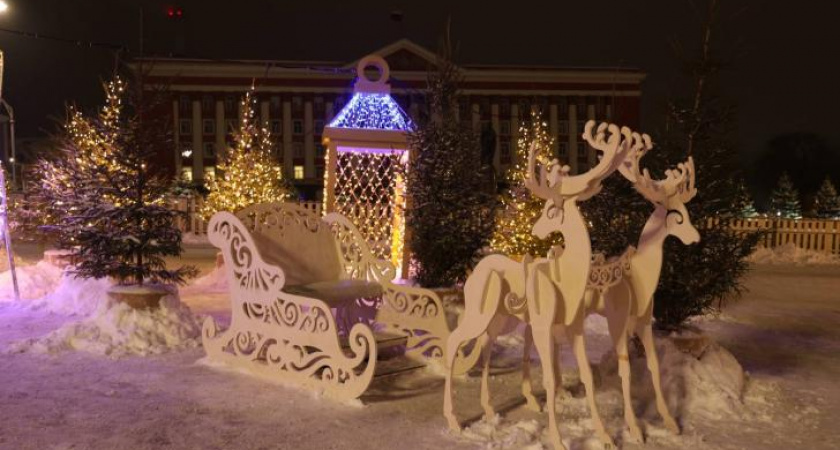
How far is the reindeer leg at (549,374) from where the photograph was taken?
4.48 m

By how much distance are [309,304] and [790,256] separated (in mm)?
17522

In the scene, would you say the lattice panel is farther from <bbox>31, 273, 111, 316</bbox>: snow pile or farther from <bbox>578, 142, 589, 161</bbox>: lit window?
<bbox>578, 142, 589, 161</bbox>: lit window

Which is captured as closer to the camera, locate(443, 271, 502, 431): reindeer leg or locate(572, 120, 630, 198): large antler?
locate(572, 120, 630, 198): large antler

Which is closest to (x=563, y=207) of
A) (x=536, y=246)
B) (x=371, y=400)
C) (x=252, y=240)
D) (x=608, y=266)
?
(x=608, y=266)

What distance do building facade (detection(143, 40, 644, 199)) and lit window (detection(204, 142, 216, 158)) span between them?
0.08m

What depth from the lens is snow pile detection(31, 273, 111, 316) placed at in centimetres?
→ 902

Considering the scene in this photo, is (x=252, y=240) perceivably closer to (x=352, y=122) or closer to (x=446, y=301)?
(x=446, y=301)

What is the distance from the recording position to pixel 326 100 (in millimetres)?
58719

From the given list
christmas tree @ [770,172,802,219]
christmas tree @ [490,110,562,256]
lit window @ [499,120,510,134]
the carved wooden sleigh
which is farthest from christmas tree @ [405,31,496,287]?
lit window @ [499,120,510,134]

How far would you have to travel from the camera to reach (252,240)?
6.11m

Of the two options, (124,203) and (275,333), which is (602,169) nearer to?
(275,333)

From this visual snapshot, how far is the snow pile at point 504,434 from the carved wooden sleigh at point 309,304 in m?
0.83

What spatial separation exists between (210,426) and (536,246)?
6.79m

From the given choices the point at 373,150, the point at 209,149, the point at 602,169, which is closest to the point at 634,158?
the point at 602,169
